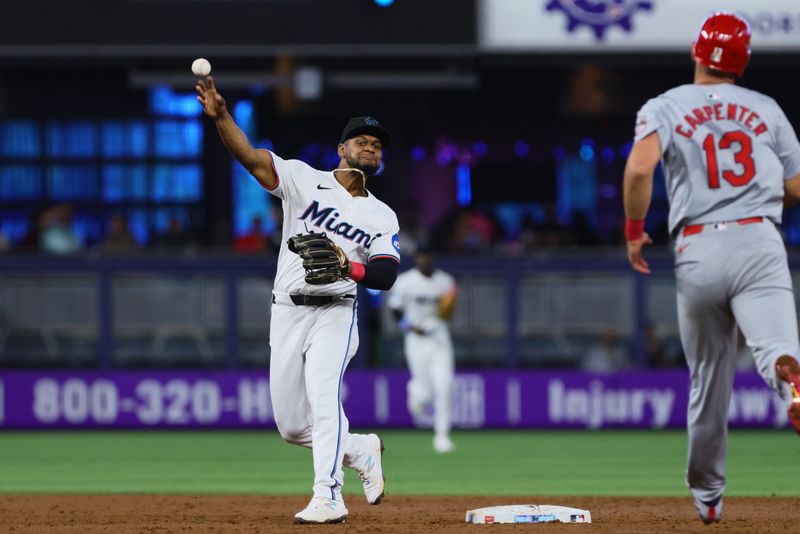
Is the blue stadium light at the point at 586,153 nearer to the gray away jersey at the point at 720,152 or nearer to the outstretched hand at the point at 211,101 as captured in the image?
the outstretched hand at the point at 211,101

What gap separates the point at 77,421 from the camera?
15.9 m

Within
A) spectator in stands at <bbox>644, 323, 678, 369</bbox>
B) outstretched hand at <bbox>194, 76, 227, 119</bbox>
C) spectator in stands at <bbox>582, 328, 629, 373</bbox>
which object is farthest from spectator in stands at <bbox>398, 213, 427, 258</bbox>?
outstretched hand at <bbox>194, 76, 227, 119</bbox>

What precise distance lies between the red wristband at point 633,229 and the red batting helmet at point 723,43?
0.72 metres

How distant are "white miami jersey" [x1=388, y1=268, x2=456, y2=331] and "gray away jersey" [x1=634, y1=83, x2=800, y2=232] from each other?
777cm

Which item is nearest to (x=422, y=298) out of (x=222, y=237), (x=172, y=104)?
(x=222, y=237)

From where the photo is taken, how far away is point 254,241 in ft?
54.4

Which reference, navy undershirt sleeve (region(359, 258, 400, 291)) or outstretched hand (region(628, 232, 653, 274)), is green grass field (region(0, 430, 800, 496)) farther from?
outstretched hand (region(628, 232, 653, 274))

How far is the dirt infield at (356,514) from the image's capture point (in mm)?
6508

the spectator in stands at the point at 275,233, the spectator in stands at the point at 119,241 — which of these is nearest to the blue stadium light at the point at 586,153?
the spectator in stands at the point at 275,233

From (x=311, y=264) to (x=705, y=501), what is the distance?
2.05 m

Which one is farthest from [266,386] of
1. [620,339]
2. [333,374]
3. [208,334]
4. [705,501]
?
[705,501]

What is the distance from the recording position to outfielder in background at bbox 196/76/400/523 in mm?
6652

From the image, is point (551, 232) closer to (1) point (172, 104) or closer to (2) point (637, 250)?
(1) point (172, 104)

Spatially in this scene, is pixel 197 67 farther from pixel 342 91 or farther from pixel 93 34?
pixel 342 91
